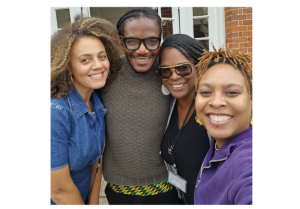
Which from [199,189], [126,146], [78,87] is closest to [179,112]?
[126,146]

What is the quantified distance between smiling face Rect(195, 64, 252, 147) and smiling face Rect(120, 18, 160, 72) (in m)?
0.76

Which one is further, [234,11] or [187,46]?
[234,11]

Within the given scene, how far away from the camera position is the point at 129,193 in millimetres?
2059

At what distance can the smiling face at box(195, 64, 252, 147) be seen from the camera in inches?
47.4

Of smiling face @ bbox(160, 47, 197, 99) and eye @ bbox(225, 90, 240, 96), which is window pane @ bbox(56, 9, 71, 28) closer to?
smiling face @ bbox(160, 47, 197, 99)

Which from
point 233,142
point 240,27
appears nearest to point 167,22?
point 240,27

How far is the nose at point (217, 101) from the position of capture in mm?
1213

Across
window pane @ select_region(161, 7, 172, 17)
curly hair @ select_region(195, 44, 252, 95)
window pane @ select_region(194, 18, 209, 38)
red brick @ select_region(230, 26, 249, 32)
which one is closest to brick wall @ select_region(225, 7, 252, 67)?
red brick @ select_region(230, 26, 249, 32)

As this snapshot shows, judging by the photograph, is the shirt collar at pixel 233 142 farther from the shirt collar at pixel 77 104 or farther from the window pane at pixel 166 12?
the window pane at pixel 166 12

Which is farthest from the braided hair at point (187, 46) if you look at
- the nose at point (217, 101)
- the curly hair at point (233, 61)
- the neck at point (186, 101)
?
the nose at point (217, 101)

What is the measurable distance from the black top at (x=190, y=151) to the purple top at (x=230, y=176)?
278 mm

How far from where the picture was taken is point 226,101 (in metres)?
1.21

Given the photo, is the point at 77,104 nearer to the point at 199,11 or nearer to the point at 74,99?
the point at 74,99

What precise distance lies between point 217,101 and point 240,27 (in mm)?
3168
